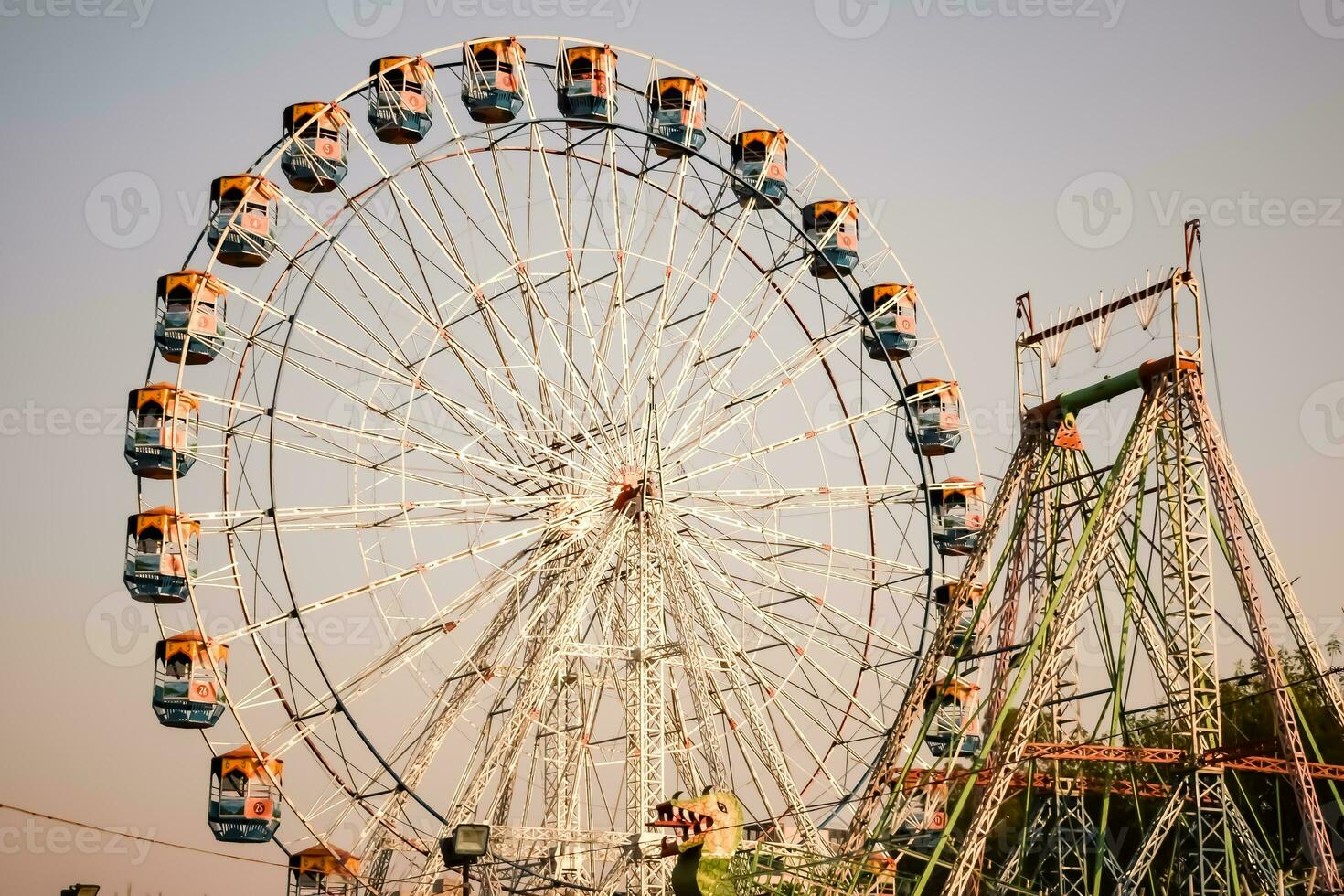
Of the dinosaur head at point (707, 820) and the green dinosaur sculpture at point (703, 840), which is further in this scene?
the dinosaur head at point (707, 820)

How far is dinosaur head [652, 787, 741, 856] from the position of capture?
99.3 ft

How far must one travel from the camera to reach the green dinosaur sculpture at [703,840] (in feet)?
96.0

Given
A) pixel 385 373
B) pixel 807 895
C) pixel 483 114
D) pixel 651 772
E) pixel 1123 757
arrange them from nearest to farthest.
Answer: pixel 1123 757, pixel 807 895, pixel 651 772, pixel 385 373, pixel 483 114

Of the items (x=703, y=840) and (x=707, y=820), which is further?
(x=707, y=820)

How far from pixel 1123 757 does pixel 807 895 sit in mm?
6645

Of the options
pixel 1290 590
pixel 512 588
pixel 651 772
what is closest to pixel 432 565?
pixel 512 588

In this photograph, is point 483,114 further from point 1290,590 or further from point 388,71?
point 1290,590

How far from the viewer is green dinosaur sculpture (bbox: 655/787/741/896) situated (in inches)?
1152

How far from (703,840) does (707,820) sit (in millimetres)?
775

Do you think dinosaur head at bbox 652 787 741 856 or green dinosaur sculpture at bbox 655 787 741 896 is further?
dinosaur head at bbox 652 787 741 856

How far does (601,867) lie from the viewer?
33125mm

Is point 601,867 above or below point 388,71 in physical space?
below

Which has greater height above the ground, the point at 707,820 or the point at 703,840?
the point at 707,820

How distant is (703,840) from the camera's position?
1172 inches
